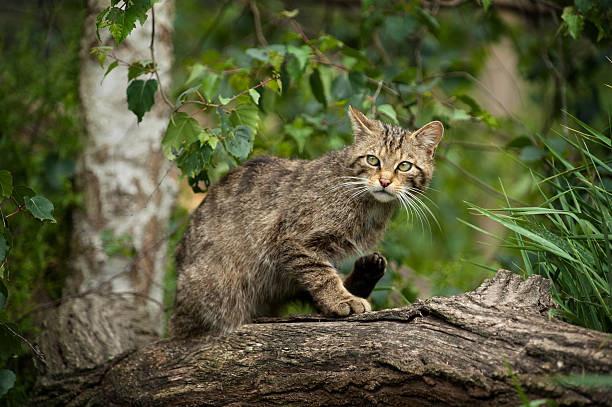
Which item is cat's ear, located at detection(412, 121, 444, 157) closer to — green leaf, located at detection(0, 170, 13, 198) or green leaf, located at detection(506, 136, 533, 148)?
green leaf, located at detection(506, 136, 533, 148)

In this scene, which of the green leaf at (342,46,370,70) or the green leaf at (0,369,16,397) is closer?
the green leaf at (0,369,16,397)

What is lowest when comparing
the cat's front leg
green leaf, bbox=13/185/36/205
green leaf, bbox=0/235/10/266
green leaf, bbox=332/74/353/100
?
the cat's front leg

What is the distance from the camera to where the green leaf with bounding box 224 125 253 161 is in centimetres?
323

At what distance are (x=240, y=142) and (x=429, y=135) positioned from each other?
3.95ft

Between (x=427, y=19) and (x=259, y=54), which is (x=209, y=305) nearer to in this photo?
(x=259, y=54)

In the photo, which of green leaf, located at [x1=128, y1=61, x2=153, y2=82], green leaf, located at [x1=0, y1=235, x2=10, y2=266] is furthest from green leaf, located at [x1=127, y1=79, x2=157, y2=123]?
green leaf, located at [x1=0, y1=235, x2=10, y2=266]

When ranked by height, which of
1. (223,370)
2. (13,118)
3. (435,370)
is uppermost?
(13,118)

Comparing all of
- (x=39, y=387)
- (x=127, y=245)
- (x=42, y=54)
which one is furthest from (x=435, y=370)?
(x=42, y=54)

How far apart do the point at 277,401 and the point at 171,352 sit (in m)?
0.89

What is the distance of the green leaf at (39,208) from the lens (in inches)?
112

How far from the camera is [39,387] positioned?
11.9 ft

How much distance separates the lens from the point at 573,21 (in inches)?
144

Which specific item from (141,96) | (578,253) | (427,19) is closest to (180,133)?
(141,96)

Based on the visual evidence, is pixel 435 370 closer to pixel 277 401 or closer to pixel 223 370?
pixel 277 401
